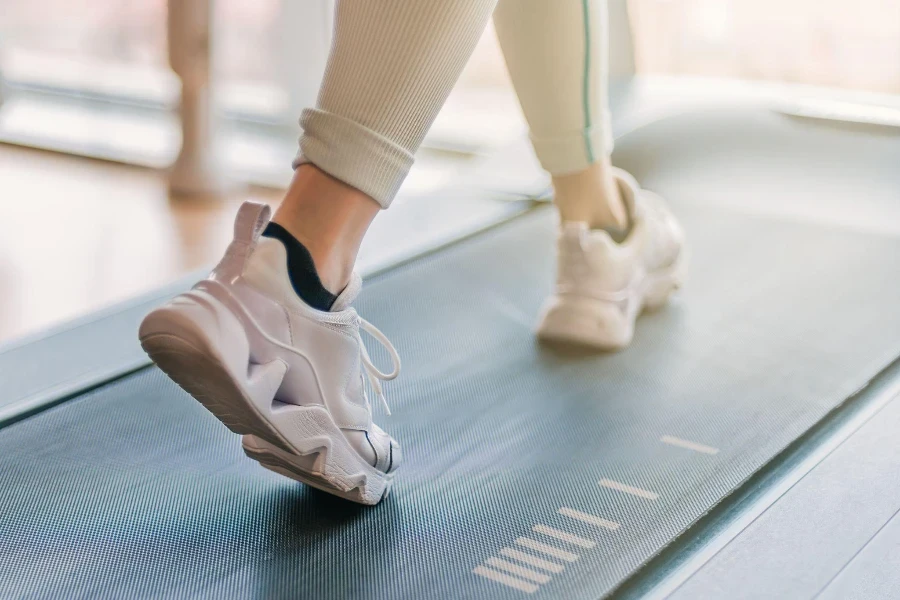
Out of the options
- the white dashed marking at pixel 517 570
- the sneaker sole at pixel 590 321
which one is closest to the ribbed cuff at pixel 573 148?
the sneaker sole at pixel 590 321

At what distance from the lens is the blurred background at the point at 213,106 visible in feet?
7.36

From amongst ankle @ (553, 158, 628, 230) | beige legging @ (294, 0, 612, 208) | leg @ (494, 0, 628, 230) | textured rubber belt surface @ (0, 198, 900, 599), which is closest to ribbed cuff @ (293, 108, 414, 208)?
beige legging @ (294, 0, 612, 208)

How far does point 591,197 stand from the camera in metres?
1.42

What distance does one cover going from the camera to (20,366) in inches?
53.2

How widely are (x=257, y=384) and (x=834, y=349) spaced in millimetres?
1010

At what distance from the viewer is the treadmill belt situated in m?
0.89

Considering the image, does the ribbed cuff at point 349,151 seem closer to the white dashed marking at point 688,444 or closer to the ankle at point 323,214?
the ankle at point 323,214

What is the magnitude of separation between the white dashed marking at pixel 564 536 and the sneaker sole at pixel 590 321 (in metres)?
0.51

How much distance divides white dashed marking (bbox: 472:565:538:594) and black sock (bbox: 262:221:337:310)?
0.94 ft

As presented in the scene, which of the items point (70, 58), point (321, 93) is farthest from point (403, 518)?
point (70, 58)

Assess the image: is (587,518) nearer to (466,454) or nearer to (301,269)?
(466,454)

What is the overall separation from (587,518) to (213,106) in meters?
2.08

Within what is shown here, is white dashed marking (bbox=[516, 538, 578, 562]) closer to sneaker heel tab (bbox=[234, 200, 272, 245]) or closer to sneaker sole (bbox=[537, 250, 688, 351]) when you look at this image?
sneaker heel tab (bbox=[234, 200, 272, 245])

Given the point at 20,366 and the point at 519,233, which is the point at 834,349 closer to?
the point at 519,233
